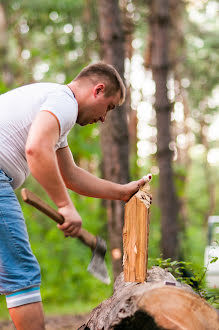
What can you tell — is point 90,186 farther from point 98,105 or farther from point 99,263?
point 98,105

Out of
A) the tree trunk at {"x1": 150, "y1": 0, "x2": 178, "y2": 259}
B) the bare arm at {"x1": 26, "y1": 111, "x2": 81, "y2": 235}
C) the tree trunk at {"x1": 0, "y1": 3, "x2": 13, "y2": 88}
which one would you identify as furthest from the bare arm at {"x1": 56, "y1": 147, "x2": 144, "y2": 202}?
the tree trunk at {"x1": 0, "y1": 3, "x2": 13, "y2": 88}

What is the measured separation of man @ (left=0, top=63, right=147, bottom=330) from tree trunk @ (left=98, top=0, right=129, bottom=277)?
15.9ft

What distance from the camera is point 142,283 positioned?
356 centimetres

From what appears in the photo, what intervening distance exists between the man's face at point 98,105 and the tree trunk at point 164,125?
8863 millimetres

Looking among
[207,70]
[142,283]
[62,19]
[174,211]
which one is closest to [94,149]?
[174,211]

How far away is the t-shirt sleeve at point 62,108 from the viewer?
10.2 feet

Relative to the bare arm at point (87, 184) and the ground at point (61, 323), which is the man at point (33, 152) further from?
the ground at point (61, 323)

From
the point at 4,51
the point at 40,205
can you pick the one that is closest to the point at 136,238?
the point at 40,205

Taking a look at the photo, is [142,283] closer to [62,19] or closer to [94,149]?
[94,149]

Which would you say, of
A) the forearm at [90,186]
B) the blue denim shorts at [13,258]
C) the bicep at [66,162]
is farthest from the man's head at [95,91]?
the blue denim shorts at [13,258]

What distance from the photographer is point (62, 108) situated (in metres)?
3.14

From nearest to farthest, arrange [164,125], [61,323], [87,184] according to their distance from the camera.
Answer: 1. [87,184]
2. [61,323]
3. [164,125]

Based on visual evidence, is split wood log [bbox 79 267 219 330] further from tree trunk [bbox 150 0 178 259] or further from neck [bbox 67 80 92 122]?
tree trunk [bbox 150 0 178 259]

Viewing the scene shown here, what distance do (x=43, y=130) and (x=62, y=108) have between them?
0.23 m
